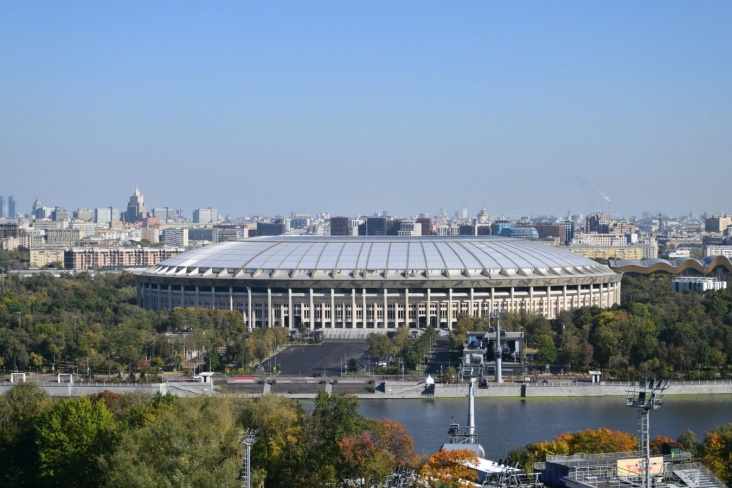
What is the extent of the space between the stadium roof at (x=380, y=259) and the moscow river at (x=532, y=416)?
20.3 meters

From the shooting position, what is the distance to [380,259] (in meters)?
62.6

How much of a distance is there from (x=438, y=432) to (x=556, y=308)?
29.1m

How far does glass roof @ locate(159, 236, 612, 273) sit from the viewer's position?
61.5 m

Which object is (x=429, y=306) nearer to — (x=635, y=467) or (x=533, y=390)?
(x=533, y=390)

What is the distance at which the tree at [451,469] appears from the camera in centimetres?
2316

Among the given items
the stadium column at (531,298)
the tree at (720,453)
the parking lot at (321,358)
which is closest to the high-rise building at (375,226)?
the stadium column at (531,298)

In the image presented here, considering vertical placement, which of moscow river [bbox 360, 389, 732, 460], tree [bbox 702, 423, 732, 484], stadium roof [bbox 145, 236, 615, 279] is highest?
stadium roof [bbox 145, 236, 615, 279]

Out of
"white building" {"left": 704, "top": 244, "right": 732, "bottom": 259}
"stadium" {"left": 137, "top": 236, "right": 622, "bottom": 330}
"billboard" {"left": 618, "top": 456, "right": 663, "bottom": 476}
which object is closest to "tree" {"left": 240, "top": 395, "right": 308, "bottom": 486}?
"billboard" {"left": 618, "top": 456, "right": 663, "bottom": 476}

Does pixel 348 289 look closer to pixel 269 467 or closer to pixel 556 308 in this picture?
pixel 556 308

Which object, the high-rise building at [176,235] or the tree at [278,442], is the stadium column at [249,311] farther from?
the high-rise building at [176,235]

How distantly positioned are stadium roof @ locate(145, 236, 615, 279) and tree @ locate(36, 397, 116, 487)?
32.7 meters

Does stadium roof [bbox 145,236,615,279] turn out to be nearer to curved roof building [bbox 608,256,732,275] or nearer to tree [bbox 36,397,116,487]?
curved roof building [bbox 608,256,732,275]

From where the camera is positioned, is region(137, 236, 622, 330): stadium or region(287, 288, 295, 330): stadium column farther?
region(287, 288, 295, 330): stadium column

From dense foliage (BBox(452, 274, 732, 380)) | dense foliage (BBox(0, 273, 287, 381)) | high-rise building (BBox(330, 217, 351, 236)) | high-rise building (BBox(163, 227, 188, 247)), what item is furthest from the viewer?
high-rise building (BBox(330, 217, 351, 236))
